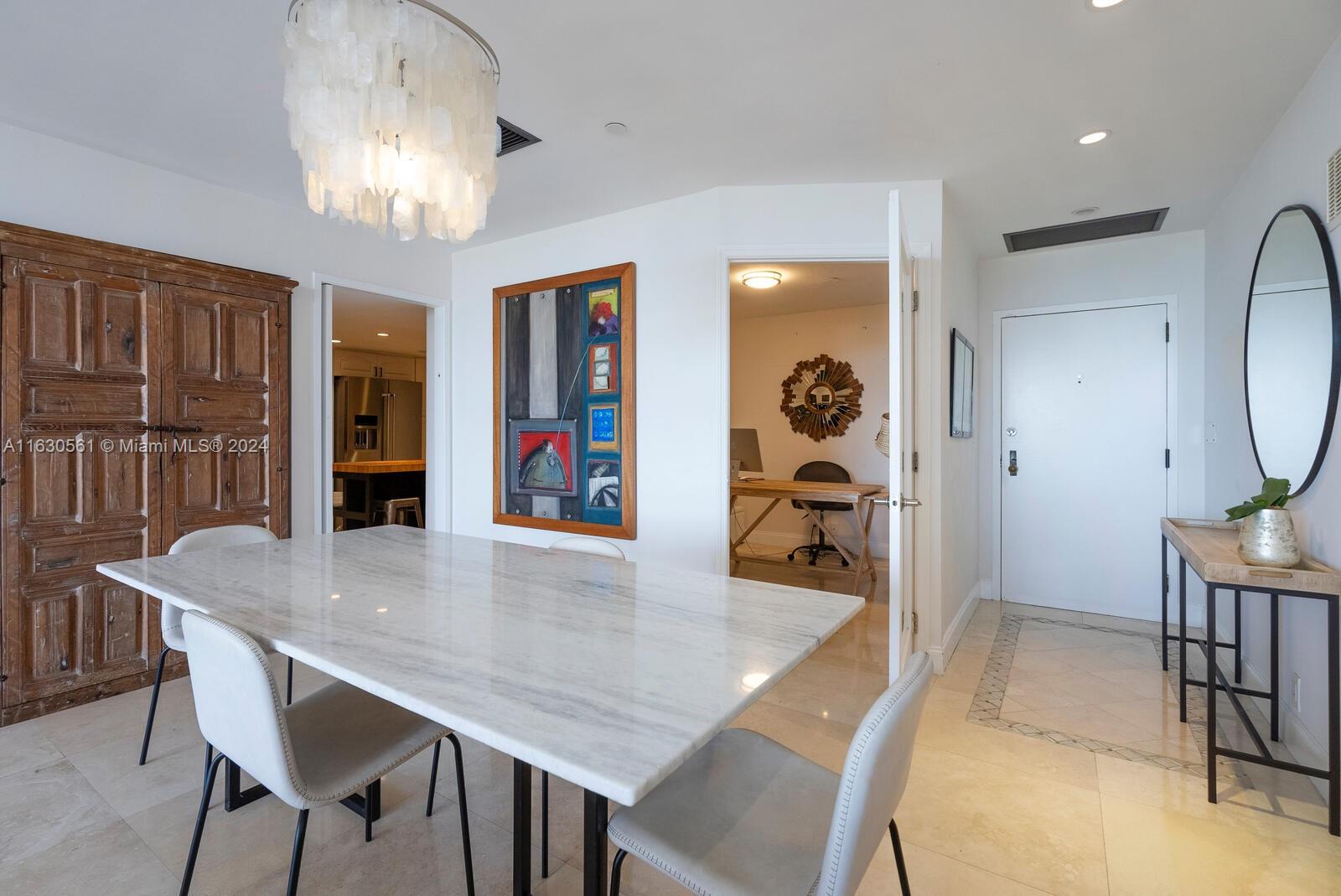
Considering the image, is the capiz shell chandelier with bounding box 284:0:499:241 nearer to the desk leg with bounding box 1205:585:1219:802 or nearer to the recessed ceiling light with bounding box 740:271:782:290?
the desk leg with bounding box 1205:585:1219:802

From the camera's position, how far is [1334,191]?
1.97 meters

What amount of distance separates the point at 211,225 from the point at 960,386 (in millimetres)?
4033

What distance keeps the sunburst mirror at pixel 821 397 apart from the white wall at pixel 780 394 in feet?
0.20

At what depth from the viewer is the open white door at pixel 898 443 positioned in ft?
7.41

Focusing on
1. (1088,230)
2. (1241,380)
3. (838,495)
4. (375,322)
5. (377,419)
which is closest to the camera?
(1241,380)

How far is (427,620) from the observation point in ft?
4.32

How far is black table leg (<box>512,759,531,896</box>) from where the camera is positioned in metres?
1.12

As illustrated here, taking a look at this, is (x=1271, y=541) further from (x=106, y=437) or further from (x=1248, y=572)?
(x=106, y=437)

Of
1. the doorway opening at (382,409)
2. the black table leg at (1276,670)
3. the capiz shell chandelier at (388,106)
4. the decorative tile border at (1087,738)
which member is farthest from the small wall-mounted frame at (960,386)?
the doorway opening at (382,409)

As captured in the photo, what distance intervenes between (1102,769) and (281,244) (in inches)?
174

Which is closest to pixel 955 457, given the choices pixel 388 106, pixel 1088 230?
pixel 1088 230

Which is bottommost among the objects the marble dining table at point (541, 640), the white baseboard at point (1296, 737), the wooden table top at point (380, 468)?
the white baseboard at point (1296, 737)

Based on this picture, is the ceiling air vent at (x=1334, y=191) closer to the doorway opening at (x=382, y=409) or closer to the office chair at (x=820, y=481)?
the office chair at (x=820, y=481)

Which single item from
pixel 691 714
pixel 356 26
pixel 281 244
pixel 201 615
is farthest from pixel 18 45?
pixel 691 714
